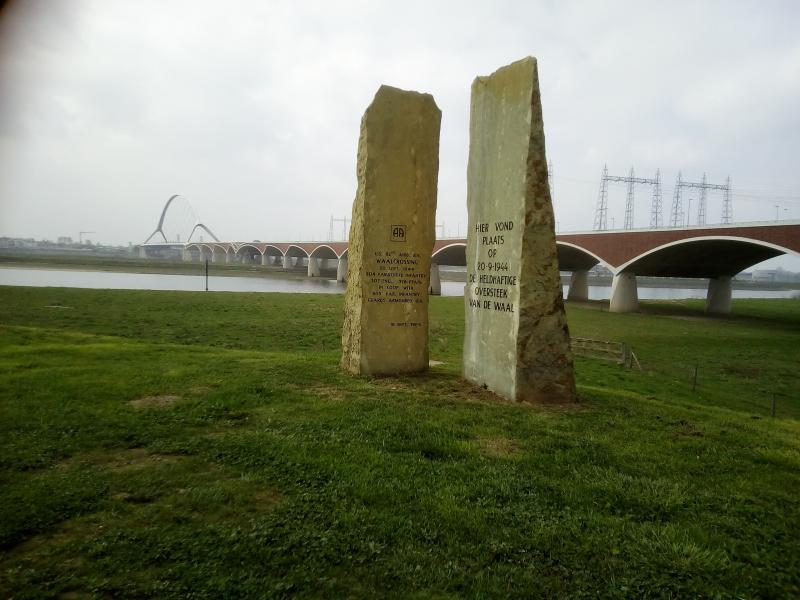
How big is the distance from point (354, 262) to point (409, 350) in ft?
6.16

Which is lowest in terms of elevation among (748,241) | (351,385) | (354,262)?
(351,385)

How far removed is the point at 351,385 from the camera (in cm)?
784

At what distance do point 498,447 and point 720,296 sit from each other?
1591 inches

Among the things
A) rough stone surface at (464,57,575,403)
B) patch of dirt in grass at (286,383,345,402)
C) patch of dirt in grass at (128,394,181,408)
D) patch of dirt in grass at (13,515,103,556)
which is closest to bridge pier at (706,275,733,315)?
rough stone surface at (464,57,575,403)

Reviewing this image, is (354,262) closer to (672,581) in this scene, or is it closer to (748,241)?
(672,581)

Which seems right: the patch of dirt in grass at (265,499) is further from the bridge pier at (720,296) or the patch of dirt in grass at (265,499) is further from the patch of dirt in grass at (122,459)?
the bridge pier at (720,296)

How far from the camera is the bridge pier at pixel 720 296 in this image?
123 feet

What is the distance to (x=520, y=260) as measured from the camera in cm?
711

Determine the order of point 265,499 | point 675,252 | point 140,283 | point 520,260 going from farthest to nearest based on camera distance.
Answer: point 140,283
point 675,252
point 520,260
point 265,499

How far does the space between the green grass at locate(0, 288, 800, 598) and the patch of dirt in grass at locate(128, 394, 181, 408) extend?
50 millimetres

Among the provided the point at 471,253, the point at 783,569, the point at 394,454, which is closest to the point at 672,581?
the point at 783,569

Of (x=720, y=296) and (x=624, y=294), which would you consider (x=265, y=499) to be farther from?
(x=720, y=296)

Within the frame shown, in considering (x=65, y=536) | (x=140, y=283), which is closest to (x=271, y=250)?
(x=140, y=283)

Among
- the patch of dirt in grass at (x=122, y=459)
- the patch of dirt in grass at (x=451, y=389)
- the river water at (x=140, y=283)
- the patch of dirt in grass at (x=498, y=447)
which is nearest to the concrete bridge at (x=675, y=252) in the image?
the river water at (x=140, y=283)
